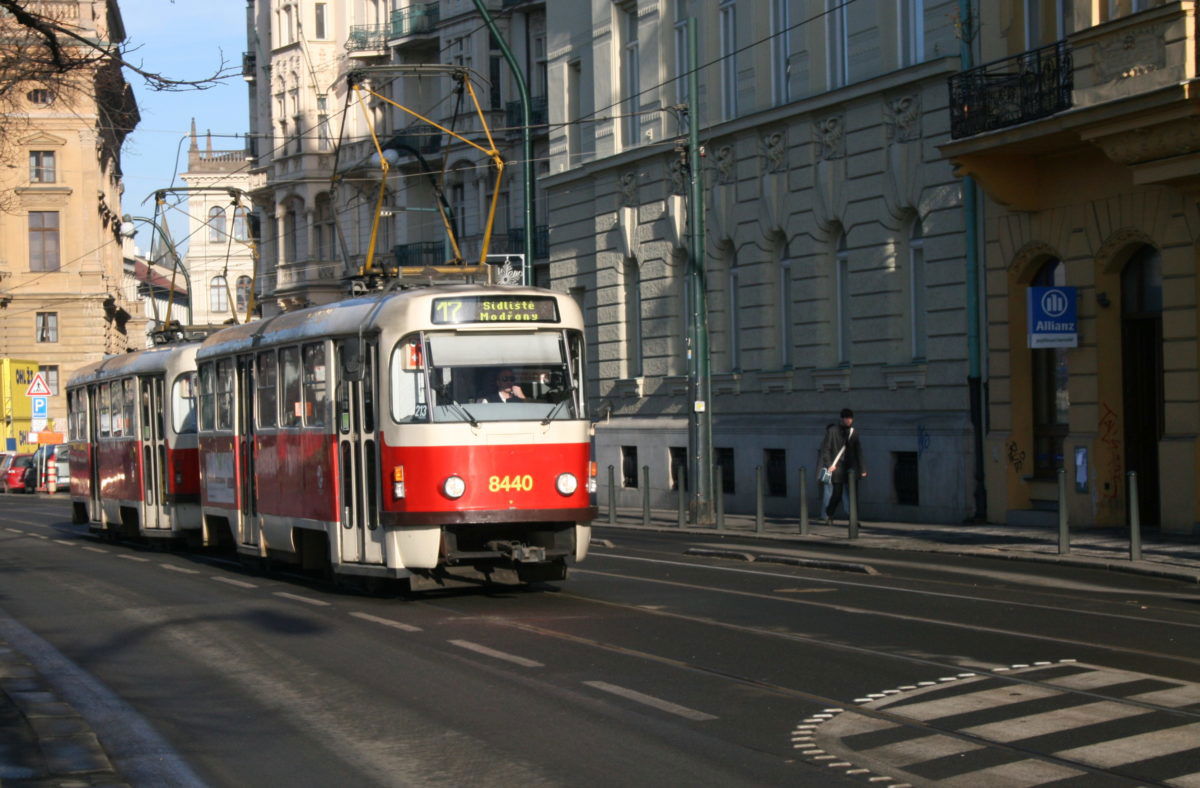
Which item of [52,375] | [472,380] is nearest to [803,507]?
[472,380]

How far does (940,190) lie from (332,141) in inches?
1609

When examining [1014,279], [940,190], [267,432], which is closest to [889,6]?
[940,190]

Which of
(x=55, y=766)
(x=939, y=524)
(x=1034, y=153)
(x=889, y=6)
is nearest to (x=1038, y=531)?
(x=939, y=524)

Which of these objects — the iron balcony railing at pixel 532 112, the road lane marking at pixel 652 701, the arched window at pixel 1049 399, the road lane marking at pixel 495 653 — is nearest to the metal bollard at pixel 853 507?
the arched window at pixel 1049 399

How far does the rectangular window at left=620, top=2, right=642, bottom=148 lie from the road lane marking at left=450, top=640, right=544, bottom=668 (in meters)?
25.5

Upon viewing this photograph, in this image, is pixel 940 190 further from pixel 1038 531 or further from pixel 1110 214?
pixel 1038 531

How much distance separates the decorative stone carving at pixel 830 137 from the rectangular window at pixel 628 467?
9720 millimetres

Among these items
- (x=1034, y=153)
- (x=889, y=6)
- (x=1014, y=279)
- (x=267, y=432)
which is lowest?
(x=267, y=432)

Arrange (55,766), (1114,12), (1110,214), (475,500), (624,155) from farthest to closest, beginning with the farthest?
1. (624,155)
2. (1110,214)
3. (1114,12)
4. (475,500)
5. (55,766)

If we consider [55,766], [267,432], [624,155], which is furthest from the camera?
[624,155]

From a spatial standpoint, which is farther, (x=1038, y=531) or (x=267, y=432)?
(x=1038, y=531)

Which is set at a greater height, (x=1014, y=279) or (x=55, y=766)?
(x=1014, y=279)

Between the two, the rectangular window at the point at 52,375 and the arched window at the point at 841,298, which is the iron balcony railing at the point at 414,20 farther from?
the rectangular window at the point at 52,375

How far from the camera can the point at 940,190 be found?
27156 mm
